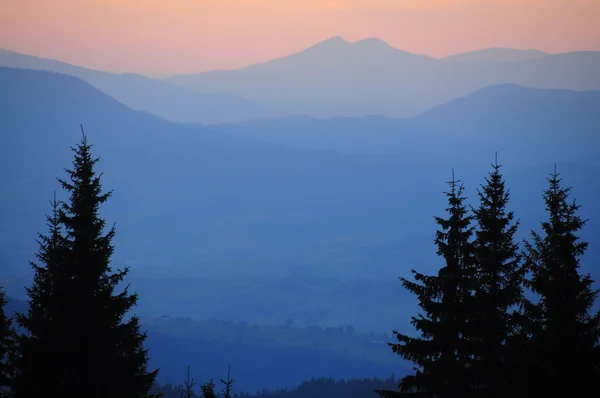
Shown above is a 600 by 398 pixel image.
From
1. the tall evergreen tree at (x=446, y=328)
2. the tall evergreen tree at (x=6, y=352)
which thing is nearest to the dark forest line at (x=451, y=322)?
the tall evergreen tree at (x=446, y=328)

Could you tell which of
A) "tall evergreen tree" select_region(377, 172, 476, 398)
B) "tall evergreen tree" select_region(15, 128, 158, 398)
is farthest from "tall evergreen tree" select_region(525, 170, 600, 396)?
"tall evergreen tree" select_region(15, 128, 158, 398)

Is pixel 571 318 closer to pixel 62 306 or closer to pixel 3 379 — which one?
pixel 62 306

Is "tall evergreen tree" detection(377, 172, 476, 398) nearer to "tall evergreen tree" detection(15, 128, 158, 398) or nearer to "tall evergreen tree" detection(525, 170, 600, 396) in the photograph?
"tall evergreen tree" detection(525, 170, 600, 396)

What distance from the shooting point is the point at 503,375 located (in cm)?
1878

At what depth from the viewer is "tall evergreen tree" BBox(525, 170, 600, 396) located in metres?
18.7

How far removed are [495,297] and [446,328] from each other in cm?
147

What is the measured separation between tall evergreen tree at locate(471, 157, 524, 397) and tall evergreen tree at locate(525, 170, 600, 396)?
68 centimetres

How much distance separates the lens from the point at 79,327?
19.6m

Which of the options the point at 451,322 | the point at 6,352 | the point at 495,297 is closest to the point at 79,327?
the point at 6,352

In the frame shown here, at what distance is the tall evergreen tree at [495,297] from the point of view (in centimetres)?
1883

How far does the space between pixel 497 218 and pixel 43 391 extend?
12.2 m

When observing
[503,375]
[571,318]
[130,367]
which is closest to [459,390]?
[503,375]

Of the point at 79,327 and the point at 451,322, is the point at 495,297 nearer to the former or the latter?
the point at 451,322

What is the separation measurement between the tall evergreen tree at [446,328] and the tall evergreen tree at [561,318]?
174cm
